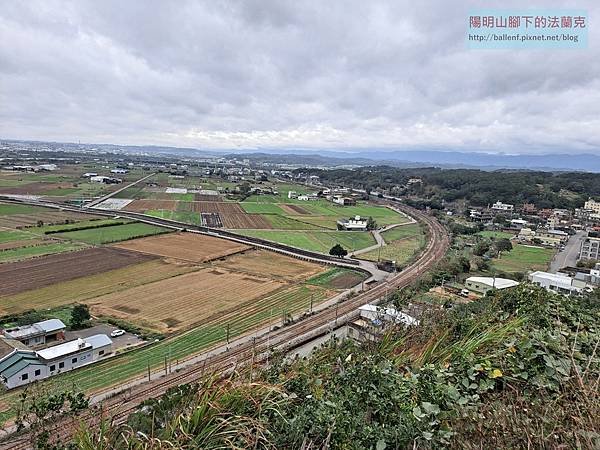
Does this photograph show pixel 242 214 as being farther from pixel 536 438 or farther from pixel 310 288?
pixel 536 438

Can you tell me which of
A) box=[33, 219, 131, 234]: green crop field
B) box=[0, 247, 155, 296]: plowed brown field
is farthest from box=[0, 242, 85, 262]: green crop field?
box=[33, 219, 131, 234]: green crop field

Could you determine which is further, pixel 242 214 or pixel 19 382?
pixel 242 214

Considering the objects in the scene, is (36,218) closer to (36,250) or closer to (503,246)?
(36,250)

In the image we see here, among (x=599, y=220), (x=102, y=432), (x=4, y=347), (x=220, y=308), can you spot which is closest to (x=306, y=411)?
(x=102, y=432)

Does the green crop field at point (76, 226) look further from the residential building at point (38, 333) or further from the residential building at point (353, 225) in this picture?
the residential building at point (353, 225)

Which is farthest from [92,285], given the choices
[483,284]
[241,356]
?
[483,284]

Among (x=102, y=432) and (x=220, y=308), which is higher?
(x=102, y=432)
